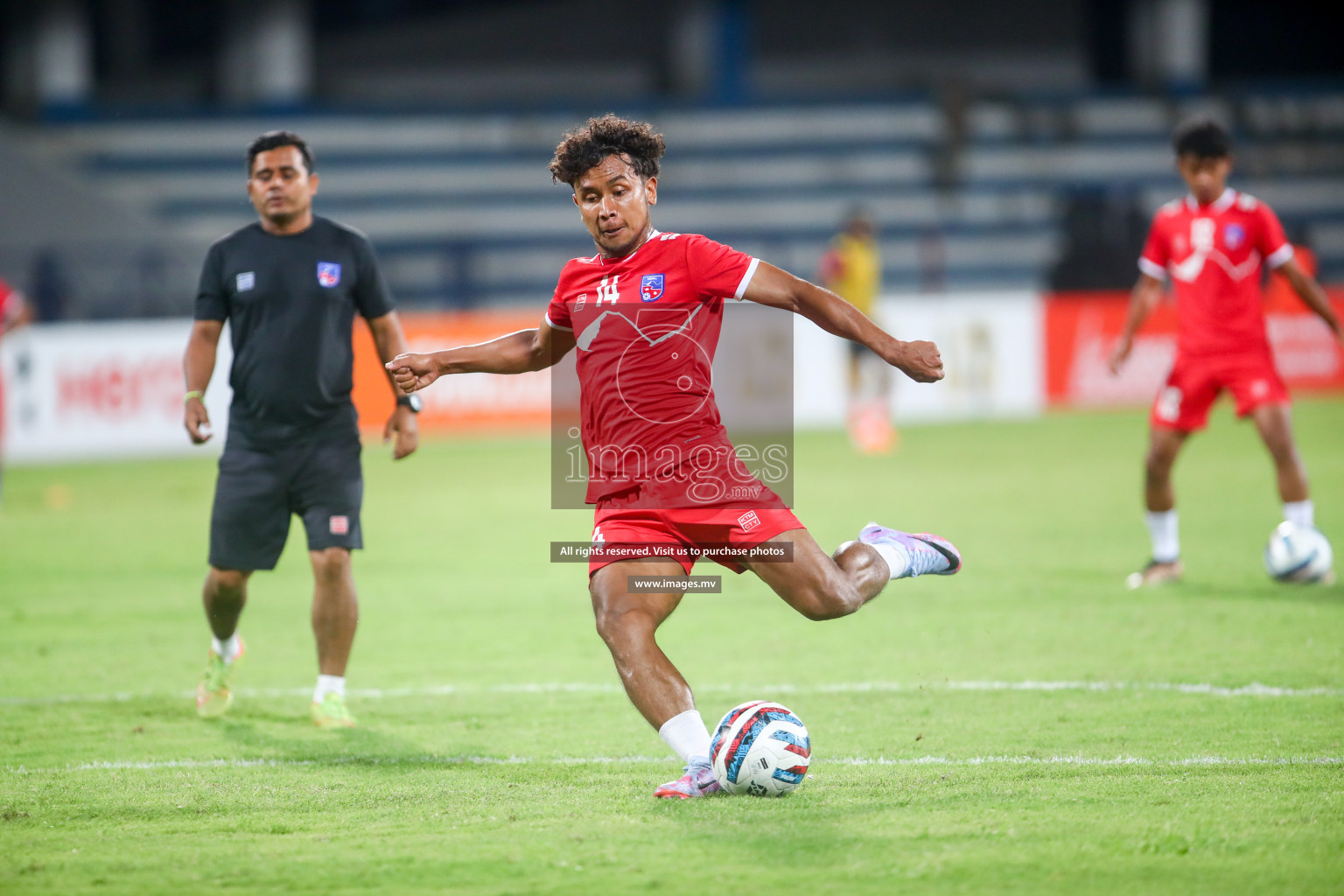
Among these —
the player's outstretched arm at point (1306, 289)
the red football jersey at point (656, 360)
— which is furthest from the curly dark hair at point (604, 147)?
the player's outstretched arm at point (1306, 289)

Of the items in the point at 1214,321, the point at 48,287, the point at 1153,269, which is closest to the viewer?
the point at 1214,321

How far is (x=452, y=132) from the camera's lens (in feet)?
91.8

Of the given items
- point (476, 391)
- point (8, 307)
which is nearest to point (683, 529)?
point (8, 307)

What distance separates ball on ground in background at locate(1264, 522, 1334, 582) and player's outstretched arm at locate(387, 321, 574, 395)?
5313 millimetres

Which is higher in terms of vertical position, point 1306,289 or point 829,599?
point 1306,289

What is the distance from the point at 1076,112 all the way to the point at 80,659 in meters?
26.0

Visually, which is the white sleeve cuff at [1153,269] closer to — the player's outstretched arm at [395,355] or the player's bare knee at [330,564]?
the player's outstretched arm at [395,355]

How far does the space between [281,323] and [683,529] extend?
7.83ft

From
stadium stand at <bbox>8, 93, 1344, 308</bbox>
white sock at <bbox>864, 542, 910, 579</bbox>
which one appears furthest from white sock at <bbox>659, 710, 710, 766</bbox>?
stadium stand at <bbox>8, 93, 1344, 308</bbox>

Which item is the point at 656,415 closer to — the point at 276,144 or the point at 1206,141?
the point at 276,144

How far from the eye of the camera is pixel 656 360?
17.0 ft

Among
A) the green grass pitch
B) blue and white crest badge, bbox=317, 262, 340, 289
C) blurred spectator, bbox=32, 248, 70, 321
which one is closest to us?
the green grass pitch

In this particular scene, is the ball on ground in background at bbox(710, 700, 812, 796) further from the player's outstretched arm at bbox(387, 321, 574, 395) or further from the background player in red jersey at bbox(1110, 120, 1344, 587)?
the background player in red jersey at bbox(1110, 120, 1344, 587)

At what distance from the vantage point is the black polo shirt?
6.56 m
